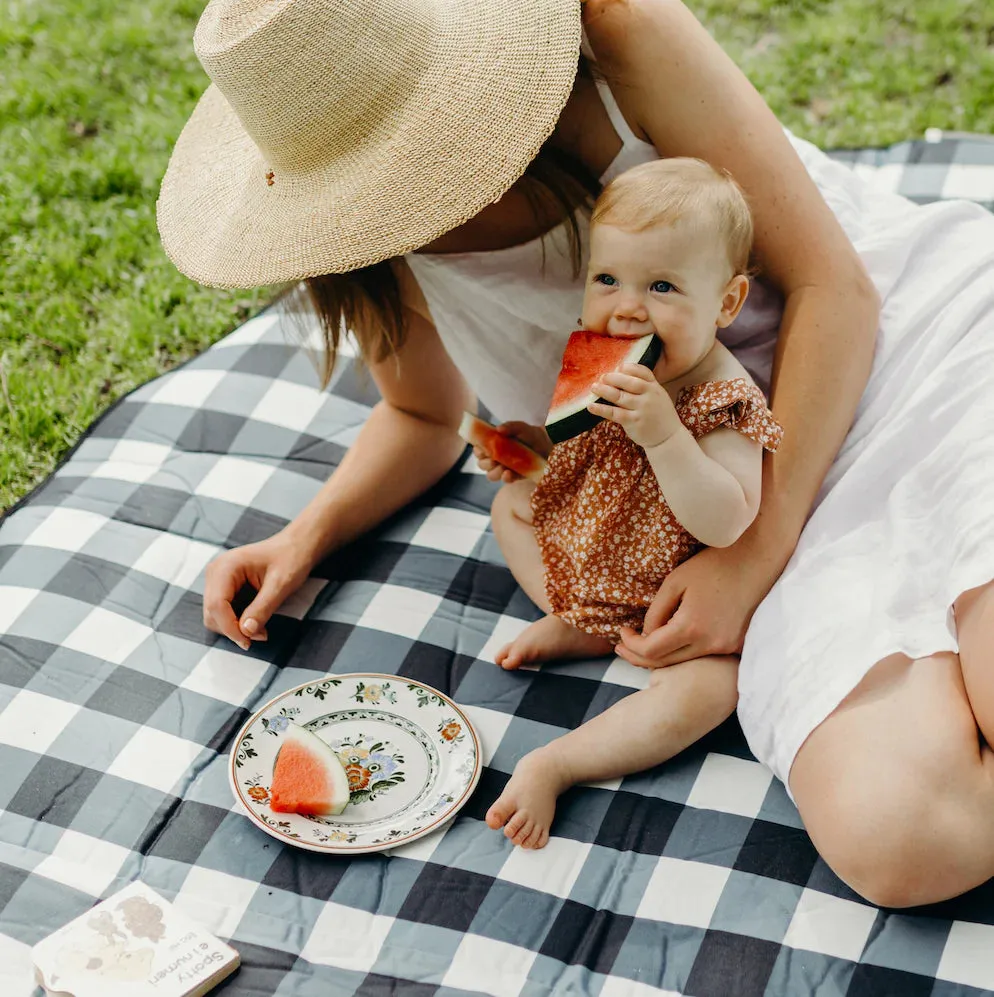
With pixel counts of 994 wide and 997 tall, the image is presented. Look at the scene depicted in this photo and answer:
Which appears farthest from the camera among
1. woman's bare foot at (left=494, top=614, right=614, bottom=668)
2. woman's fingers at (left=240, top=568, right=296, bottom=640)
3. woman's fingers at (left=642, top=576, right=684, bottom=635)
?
woman's fingers at (left=240, top=568, right=296, bottom=640)

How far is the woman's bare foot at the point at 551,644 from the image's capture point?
8.40 feet

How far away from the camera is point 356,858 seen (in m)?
2.26

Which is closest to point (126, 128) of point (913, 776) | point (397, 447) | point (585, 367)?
point (397, 447)

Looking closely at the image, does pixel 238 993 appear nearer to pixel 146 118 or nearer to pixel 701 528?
pixel 701 528

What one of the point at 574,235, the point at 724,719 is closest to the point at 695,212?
the point at 574,235

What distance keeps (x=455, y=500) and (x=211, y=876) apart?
115 centimetres

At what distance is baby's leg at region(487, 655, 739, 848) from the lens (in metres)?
2.25

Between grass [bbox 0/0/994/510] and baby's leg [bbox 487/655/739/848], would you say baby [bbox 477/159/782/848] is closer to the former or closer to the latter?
baby's leg [bbox 487/655/739/848]

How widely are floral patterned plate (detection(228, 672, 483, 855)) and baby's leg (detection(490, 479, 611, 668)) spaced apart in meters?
0.20

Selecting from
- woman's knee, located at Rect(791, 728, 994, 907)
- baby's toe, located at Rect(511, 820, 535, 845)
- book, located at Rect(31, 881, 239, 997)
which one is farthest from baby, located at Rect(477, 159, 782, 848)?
book, located at Rect(31, 881, 239, 997)

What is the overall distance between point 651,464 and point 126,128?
143 inches

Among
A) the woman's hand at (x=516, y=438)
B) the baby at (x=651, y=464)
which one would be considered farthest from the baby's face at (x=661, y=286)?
the woman's hand at (x=516, y=438)

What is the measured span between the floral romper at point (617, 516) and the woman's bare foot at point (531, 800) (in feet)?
1.09

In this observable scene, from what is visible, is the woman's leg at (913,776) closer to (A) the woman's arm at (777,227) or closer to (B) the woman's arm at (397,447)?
(A) the woman's arm at (777,227)
